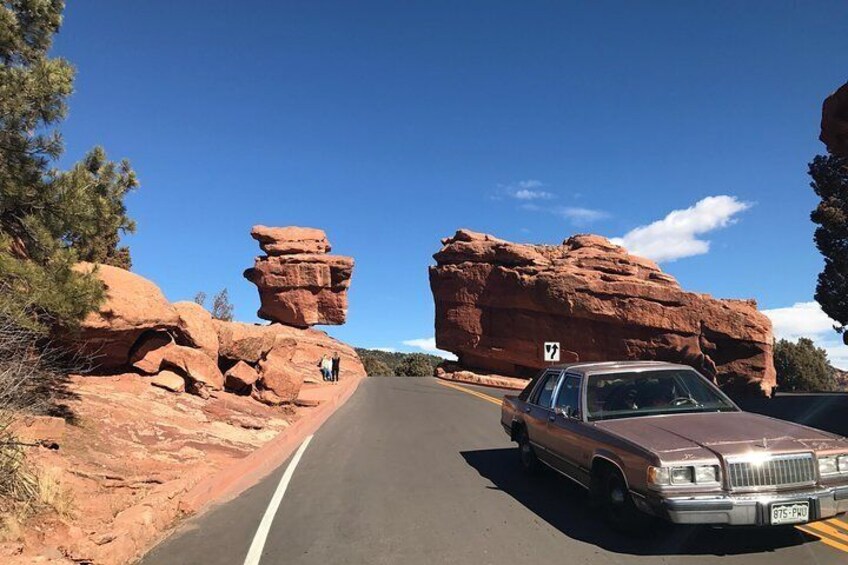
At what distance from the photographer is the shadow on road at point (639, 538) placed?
16.5 ft

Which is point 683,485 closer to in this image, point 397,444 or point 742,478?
point 742,478

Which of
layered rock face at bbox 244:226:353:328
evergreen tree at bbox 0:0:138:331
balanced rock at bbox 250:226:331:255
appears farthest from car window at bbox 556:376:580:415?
balanced rock at bbox 250:226:331:255

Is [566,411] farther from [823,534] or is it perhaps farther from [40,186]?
[40,186]

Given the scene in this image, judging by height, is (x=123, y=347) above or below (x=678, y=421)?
above

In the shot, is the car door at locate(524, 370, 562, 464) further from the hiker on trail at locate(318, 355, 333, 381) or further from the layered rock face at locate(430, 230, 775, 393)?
the layered rock face at locate(430, 230, 775, 393)

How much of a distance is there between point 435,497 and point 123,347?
9.32 meters

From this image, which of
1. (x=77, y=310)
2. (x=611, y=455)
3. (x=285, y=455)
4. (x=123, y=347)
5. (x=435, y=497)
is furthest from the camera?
(x=123, y=347)

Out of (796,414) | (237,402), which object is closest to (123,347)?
(237,402)

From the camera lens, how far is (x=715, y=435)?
5.12 metres

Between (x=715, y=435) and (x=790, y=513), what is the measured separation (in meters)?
0.80

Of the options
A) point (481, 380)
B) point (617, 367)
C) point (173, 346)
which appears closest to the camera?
point (617, 367)

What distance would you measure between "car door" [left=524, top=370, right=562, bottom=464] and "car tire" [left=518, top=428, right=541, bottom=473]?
6.5 inches

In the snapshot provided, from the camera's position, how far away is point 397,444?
11352 millimetres

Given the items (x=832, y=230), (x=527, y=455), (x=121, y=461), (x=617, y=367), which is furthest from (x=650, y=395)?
(x=832, y=230)
